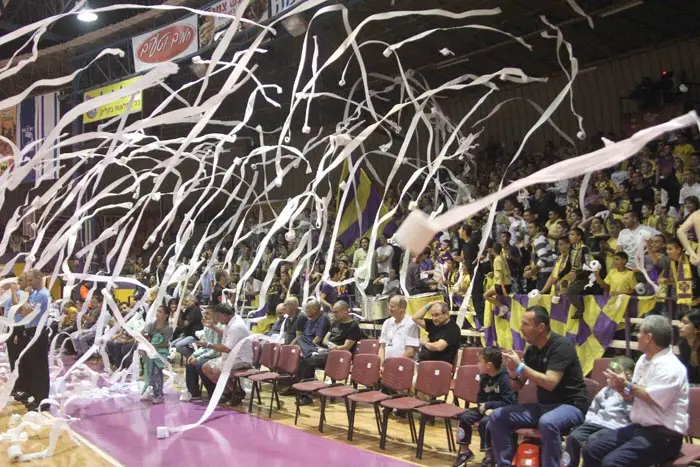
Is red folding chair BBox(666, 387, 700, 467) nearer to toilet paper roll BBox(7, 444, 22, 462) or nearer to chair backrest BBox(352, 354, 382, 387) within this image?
chair backrest BBox(352, 354, 382, 387)

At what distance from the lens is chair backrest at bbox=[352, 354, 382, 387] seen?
529 cm

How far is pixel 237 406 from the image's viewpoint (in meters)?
6.50

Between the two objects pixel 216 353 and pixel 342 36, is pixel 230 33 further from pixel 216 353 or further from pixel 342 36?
pixel 342 36

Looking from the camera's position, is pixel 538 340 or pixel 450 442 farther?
pixel 450 442

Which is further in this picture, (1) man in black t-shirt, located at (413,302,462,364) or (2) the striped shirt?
(2) the striped shirt

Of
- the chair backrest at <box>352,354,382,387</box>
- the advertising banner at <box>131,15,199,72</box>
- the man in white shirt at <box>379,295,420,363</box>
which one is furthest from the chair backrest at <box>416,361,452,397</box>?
the advertising banner at <box>131,15,199,72</box>

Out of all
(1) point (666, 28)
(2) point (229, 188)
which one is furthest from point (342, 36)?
(2) point (229, 188)

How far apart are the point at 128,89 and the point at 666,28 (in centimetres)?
1012

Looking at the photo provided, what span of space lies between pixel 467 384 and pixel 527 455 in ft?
3.45

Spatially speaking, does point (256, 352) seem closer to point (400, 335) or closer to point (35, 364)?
point (400, 335)

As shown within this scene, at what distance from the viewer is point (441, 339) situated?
207 inches

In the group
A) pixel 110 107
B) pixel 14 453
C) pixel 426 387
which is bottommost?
pixel 14 453

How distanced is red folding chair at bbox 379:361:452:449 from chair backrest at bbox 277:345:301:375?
4.89ft

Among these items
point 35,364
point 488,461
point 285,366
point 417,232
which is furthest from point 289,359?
point 417,232
